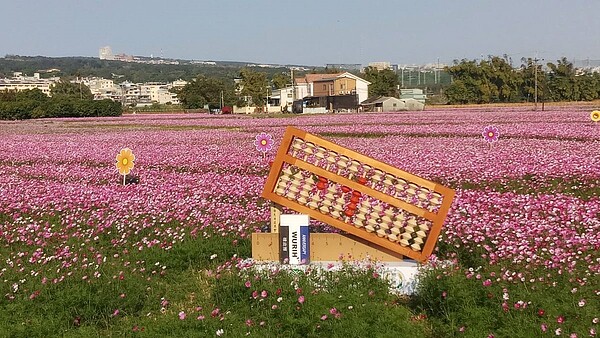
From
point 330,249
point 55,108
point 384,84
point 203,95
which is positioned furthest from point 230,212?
point 203,95

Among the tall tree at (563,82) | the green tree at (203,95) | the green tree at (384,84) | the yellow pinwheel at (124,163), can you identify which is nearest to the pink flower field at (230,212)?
the yellow pinwheel at (124,163)

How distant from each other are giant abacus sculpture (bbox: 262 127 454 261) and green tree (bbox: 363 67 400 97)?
103875 millimetres

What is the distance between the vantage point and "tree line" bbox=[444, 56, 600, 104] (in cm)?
9575

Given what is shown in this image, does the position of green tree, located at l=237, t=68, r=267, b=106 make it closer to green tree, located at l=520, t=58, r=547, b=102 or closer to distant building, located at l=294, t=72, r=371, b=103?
distant building, located at l=294, t=72, r=371, b=103

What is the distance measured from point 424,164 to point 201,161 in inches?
270

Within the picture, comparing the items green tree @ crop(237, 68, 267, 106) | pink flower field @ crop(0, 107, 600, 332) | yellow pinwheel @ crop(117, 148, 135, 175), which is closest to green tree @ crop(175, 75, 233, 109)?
green tree @ crop(237, 68, 267, 106)

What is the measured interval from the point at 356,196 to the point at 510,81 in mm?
100261

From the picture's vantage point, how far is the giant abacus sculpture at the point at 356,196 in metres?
7.06

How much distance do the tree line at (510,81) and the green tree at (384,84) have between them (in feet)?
34.4

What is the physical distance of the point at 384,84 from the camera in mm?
111312

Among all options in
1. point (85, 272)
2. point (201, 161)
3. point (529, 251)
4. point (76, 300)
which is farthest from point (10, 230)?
point (201, 161)

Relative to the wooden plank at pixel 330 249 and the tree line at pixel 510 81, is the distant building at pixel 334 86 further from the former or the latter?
the wooden plank at pixel 330 249

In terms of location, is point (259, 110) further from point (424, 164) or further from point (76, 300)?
point (76, 300)

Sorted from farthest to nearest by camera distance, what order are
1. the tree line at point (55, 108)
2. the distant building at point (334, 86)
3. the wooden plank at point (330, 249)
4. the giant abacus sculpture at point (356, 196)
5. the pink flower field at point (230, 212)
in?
the distant building at point (334, 86), the tree line at point (55, 108), the wooden plank at point (330, 249), the giant abacus sculpture at point (356, 196), the pink flower field at point (230, 212)
